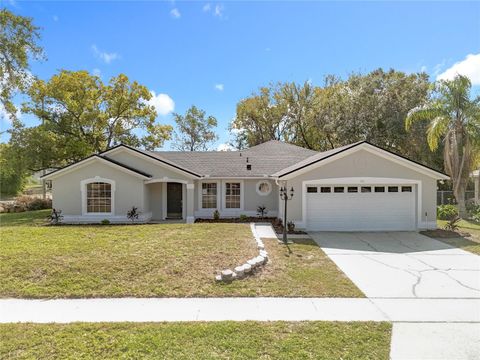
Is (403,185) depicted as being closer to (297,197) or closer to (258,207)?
(297,197)

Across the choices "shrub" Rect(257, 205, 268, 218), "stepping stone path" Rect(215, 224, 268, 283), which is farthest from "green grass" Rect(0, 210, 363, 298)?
"shrub" Rect(257, 205, 268, 218)

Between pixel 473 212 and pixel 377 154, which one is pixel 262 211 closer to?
pixel 377 154

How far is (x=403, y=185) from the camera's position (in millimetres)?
13773

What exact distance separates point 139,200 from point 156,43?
7818 mm

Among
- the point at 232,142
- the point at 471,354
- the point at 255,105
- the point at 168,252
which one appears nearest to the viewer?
the point at 471,354

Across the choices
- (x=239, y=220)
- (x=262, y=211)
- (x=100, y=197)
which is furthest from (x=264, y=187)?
(x=100, y=197)

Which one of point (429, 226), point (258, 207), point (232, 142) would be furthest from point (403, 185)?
point (232, 142)

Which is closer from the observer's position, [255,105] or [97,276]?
[97,276]

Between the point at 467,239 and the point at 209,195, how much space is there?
12.2 m

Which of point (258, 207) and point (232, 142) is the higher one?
point (232, 142)

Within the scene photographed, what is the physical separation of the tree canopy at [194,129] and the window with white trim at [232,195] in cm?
3039

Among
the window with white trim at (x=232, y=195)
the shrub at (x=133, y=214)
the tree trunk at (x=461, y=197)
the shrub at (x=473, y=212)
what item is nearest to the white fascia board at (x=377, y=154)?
the tree trunk at (x=461, y=197)

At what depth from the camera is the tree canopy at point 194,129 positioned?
4553 cm

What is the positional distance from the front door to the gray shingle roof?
4.44ft
